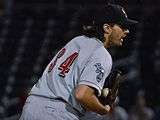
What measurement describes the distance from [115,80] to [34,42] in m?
9.18

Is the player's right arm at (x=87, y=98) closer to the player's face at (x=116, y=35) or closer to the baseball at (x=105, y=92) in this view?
the baseball at (x=105, y=92)

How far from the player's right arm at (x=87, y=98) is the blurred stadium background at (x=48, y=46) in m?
6.15

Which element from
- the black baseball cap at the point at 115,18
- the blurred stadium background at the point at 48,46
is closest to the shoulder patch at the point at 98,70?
the black baseball cap at the point at 115,18

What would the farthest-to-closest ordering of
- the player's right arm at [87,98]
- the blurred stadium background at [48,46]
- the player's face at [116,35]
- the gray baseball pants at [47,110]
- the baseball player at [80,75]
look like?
the blurred stadium background at [48,46] < the player's face at [116,35] < the gray baseball pants at [47,110] < the baseball player at [80,75] < the player's right arm at [87,98]

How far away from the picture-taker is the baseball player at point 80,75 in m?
4.94

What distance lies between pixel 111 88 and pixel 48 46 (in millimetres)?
8701

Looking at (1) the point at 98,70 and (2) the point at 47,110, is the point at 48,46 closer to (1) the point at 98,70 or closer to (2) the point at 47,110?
(2) the point at 47,110

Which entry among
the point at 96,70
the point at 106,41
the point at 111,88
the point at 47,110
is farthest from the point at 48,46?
the point at 96,70

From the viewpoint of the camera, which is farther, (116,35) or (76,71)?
(116,35)

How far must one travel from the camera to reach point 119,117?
32.8 ft

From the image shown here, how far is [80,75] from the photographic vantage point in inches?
197

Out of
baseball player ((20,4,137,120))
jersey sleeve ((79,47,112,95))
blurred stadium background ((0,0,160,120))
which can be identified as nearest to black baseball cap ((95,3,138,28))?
baseball player ((20,4,137,120))

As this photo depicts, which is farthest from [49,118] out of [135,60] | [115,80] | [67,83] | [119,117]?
[135,60]

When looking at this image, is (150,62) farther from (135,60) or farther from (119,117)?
(119,117)
